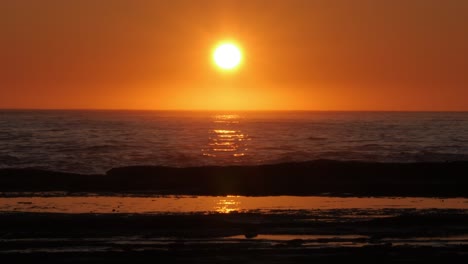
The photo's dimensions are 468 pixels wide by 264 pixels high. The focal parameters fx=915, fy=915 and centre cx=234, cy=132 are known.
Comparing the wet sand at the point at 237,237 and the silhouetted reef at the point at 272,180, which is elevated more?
the wet sand at the point at 237,237

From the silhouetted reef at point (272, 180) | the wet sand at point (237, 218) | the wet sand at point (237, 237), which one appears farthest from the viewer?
the silhouetted reef at point (272, 180)

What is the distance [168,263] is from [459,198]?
16.4m

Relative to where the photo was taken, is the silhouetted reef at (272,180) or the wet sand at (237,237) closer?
the wet sand at (237,237)

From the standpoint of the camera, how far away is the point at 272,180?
38.8 metres

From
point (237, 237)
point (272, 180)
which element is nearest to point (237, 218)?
point (237, 237)

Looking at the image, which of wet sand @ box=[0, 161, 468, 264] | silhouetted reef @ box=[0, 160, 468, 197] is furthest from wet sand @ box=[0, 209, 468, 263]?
silhouetted reef @ box=[0, 160, 468, 197]

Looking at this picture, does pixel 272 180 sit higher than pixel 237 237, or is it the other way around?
pixel 237 237

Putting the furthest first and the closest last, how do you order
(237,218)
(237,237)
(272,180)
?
(272,180)
(237,218)
(237,237)

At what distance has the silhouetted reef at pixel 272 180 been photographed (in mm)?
34469

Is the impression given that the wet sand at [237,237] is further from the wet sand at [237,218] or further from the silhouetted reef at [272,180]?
the silhouetted reef at [272,180]

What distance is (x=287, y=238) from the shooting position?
69.0ft

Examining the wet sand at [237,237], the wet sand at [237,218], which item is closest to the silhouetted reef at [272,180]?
the wet sand at [237,218]

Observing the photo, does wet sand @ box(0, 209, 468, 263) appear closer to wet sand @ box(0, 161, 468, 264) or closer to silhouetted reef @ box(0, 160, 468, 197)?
wet sand @ box(0, 161, 468, 264)

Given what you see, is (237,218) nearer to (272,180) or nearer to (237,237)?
(237,237)
